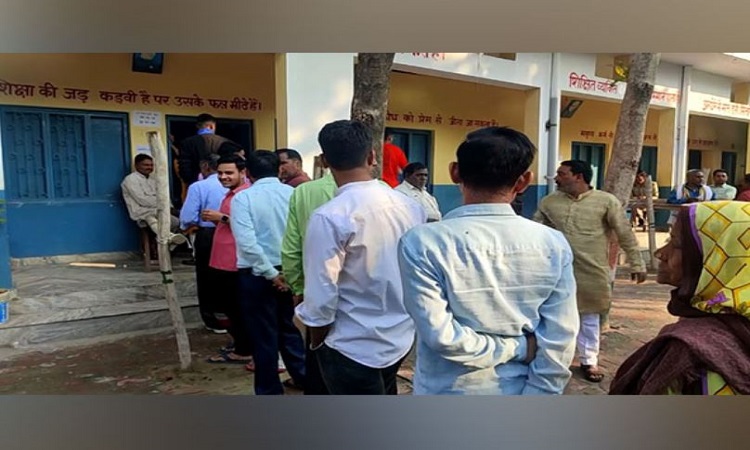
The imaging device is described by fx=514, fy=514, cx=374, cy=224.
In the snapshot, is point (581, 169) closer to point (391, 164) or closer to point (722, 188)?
point (722, 188)

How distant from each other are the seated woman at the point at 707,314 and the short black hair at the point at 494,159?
443 millimetres

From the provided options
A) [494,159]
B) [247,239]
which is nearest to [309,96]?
[247,239]

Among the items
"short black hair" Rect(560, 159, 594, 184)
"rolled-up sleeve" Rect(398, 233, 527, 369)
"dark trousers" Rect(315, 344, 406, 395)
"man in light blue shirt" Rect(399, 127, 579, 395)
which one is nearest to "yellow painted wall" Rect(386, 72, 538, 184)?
"short black hair" Rect(560, 159, 594, 184)

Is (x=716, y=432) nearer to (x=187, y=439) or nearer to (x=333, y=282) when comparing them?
(x=333, y=282)

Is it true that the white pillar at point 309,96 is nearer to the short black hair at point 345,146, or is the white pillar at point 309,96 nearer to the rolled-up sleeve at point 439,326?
the short black hair at point 345,146

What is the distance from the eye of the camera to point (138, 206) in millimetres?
5344

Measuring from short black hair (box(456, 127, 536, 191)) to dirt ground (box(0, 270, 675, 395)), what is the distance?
1867 mm

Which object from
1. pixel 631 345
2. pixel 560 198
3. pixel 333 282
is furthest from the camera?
pixel 631 345

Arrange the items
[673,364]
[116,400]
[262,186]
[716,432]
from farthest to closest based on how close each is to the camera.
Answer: [262,186] → [116,400] → [716,432] → [673,364]

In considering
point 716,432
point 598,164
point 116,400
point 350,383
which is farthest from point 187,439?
point 598,164

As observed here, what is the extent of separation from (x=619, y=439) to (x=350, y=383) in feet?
4.37

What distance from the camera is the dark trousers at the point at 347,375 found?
193 centimetres

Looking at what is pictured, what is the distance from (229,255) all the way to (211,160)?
3.76ft

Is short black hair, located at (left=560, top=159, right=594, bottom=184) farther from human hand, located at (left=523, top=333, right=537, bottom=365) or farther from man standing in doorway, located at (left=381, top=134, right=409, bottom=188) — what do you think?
human hand, located at (left=523, top=333, right=537, bottom=365)
